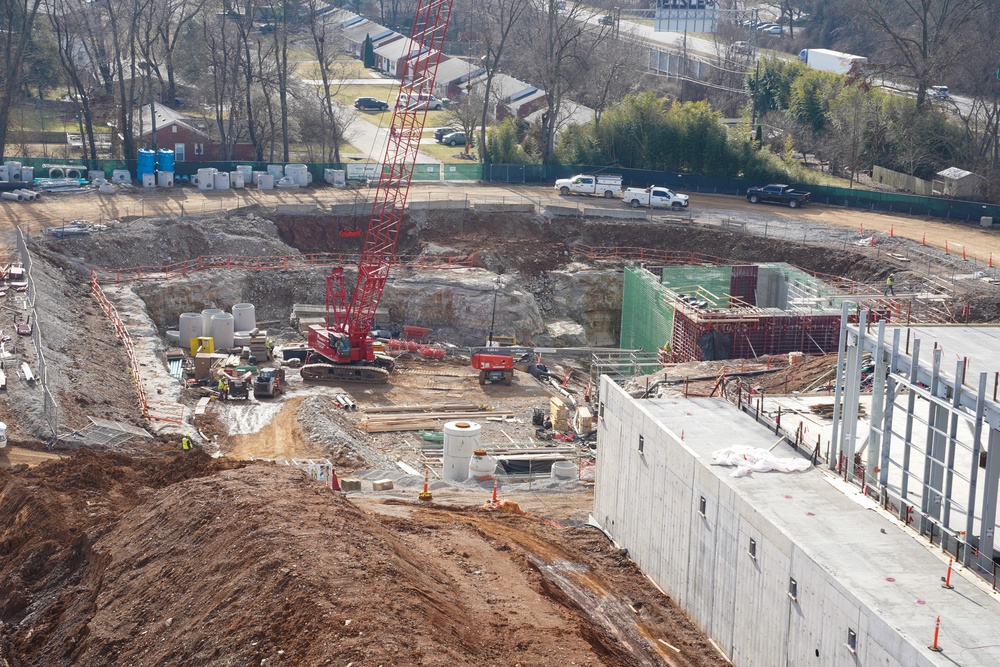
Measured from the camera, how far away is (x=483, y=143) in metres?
79.1

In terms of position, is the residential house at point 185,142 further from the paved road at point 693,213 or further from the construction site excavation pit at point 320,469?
the construction site excavation pit at point 320,469

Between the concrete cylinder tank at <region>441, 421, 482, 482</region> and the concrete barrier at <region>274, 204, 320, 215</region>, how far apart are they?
1230 inches

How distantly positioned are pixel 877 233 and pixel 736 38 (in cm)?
5733

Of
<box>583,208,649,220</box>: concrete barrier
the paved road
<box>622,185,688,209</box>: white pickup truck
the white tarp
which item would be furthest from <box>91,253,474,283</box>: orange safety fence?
the white tarp

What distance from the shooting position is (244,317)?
54.1 metres

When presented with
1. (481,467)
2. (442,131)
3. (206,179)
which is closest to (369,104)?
(442,131)

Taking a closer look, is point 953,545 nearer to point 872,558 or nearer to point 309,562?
point 872,558

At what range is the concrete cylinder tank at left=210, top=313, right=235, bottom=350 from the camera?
5212cm

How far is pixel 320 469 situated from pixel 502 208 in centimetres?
3585

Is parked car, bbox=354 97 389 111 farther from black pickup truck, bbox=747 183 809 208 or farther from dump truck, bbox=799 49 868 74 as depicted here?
black pickup truck, bbox=747 183 809 208

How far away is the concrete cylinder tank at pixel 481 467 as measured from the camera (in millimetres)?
36875

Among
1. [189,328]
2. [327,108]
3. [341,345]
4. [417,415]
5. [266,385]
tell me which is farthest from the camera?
[327,108]

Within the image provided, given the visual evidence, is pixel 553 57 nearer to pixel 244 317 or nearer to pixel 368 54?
pixel 244 317

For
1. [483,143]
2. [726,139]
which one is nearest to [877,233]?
[726,139]
